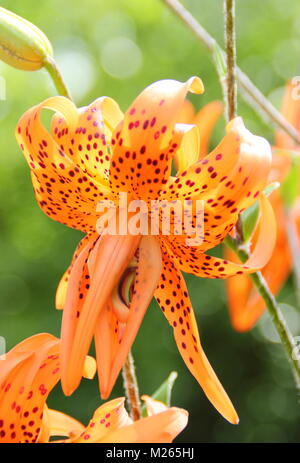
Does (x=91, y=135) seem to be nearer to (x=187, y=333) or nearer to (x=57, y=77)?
(x=57, y=77)

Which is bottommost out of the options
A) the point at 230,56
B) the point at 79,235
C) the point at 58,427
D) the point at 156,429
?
the point at 79,235

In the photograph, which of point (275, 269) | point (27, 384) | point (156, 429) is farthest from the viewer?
point (275, 269)

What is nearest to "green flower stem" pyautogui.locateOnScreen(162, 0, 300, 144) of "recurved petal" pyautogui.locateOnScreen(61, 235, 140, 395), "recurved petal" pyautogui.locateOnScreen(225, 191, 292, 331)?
"recurved petal" pyautogui.locateOnScreen(225, 191, 292, 331)

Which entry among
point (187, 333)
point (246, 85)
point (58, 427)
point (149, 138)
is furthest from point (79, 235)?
point (149, 138)

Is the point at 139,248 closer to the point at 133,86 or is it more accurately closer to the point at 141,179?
the point at 141,179

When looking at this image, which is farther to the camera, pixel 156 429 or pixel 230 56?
pixel 230 56

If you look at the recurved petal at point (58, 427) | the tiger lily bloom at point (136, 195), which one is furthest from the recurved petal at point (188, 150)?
the recurved petal at point (58, 427)

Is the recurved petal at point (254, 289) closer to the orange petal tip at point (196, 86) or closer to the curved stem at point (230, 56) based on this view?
the curved stem at point (230, 56)

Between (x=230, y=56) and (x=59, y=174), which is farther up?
(x=230, y=56)
